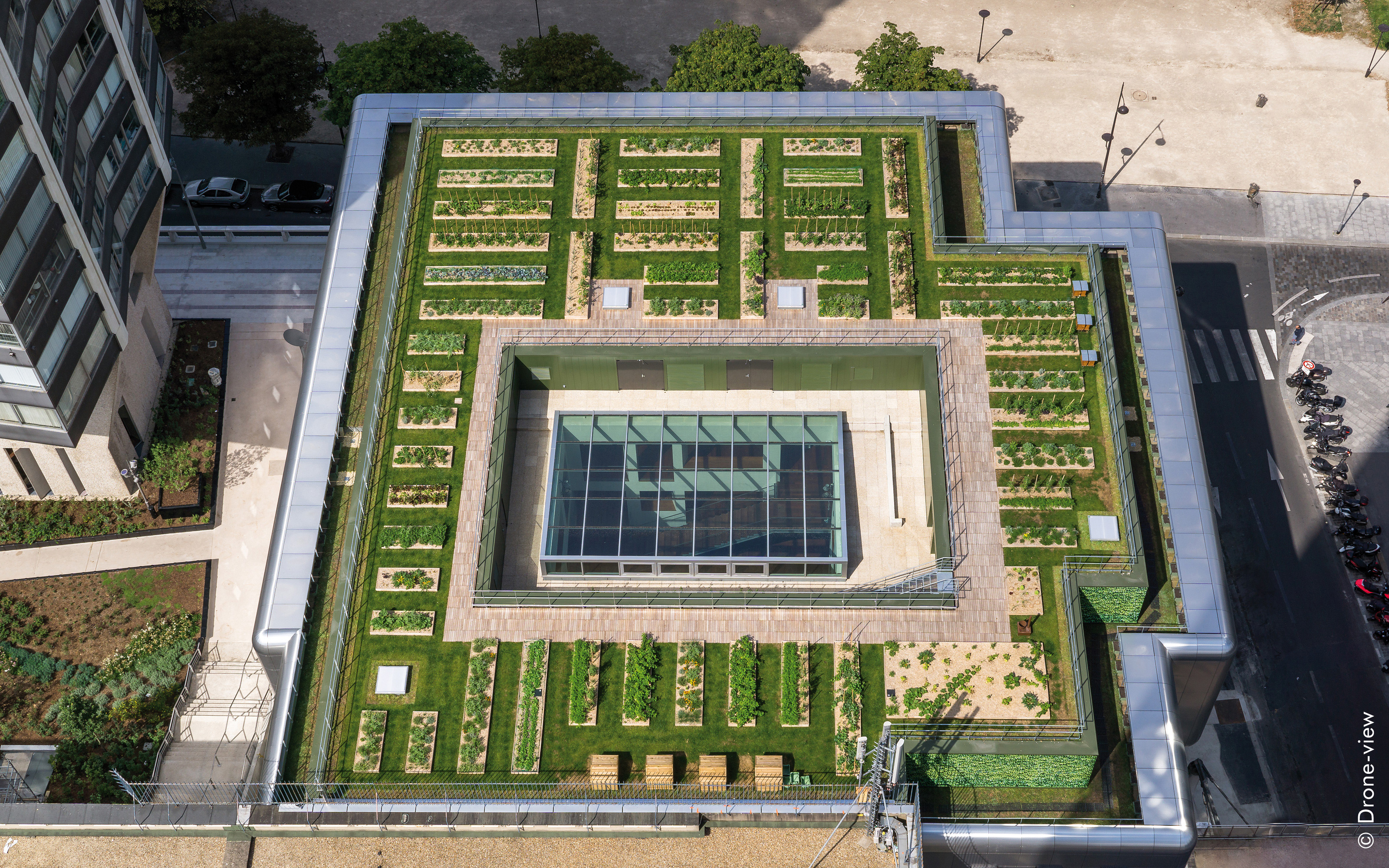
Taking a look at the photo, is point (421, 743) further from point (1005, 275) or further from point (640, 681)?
point (1005, 275)

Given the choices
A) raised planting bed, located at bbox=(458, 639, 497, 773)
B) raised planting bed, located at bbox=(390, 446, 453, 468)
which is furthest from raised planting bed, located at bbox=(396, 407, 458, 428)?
raised planting bed, located at bbox=(458, 639, 497, 773)

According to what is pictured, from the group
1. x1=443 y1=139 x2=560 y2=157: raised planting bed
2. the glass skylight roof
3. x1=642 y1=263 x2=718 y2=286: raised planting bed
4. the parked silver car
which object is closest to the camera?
the glass skylight roof

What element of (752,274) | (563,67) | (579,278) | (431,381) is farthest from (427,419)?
(563,67)

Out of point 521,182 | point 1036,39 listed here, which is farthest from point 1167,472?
point 1036,39

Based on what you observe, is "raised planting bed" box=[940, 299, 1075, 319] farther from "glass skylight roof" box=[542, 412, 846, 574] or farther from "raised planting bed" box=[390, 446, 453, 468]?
"raised planting bed" box=[390, 446, 453, 468]

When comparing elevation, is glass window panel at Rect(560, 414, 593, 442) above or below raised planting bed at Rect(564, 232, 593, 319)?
below
